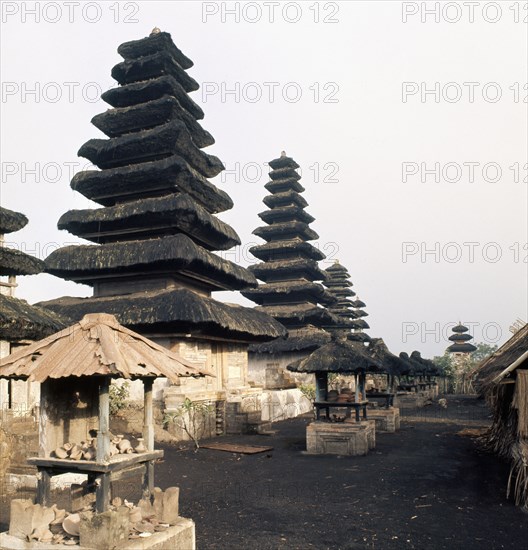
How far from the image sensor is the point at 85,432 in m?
8.23

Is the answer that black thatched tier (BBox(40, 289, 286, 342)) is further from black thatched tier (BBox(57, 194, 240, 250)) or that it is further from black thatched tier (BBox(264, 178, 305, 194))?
black thatched tier (BBox(264, 178, 305, 194))

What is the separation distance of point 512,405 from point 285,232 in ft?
90.3

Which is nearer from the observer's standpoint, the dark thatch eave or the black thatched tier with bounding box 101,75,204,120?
the dark thatch eave

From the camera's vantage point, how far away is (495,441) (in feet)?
52.4

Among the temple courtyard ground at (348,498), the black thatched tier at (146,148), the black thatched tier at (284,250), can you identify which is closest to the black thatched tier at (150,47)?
the black thatched tier at (146,148)

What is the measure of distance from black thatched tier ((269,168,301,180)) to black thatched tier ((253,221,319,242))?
368cm

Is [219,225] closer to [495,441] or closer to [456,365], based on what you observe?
[495,441]

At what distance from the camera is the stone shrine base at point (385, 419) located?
20.7 metres

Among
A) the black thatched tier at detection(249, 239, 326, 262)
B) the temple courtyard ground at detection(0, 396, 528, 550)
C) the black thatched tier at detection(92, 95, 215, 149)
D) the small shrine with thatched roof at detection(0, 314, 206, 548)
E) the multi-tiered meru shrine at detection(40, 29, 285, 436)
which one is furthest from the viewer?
the black thatched tier at detection(249, 239, 326, 262)

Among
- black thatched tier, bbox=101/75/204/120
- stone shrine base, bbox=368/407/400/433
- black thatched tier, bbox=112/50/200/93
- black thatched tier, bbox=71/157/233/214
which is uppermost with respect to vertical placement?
black thatched tier, bbox=112/50/200/93

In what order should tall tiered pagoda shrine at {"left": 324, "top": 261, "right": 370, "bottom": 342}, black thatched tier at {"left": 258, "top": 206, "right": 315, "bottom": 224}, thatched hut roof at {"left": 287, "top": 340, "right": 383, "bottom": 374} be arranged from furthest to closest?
tall tiered pagoda shrine at {"left": 324, "top": 261, "right": 370, "bottom": 342}
black thatched tier at {"left": 258, "top": 206, "right": 315, "bottom": 224}
thatched hut roof at {"left": 287, "top": 340, "right": 383, "bottom": 374}

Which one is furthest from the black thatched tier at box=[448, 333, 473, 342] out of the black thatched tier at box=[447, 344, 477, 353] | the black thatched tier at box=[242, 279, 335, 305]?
the black thatched tier at box=[242, 279, 335, 305]

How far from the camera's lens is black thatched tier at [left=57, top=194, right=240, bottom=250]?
20.9 m

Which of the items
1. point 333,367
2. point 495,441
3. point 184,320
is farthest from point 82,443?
point 495,441
